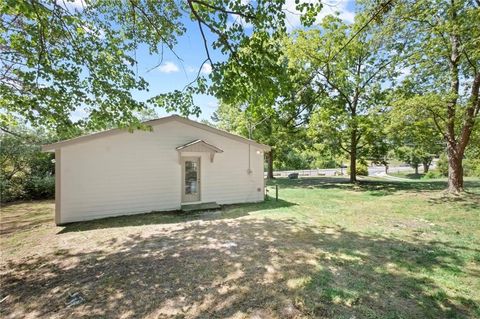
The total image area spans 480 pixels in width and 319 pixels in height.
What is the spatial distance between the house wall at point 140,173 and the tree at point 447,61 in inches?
322

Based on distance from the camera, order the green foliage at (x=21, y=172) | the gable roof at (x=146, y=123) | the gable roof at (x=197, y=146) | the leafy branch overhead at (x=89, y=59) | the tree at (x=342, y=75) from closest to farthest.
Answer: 1. the leafy branch overhead at (x=89, y=59)
2. the gable roof at (x=146, y=123)
3. the gable roof at (x=197, y=146)
4. the green foliage at (x=21, y=172)
5. the tree at (x=342, y=75)

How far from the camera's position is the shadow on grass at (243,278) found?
2.97 meters

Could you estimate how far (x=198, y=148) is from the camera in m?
8.98

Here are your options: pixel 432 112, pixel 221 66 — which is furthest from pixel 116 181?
pixel 432 112

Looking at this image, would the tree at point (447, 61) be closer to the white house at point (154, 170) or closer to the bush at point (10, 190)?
the white house at point (154, 170)

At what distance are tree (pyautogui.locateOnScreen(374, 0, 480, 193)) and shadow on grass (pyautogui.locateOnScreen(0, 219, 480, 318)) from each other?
7683mm

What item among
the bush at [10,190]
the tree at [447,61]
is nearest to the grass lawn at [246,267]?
the tree at [447,61]

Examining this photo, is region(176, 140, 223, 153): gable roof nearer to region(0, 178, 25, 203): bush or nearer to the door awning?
the door awning

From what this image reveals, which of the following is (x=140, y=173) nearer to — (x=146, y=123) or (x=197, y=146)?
(x=146, y=123)

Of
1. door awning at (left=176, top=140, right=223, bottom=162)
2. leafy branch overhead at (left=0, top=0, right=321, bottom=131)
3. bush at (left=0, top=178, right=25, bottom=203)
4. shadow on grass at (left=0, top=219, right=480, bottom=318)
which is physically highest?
leafy branch overhead at (left=0, top=0, right=321, bottom=131)

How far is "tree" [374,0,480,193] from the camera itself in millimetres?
9469

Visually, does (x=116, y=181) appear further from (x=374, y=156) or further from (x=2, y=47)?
(x=374, y=156)

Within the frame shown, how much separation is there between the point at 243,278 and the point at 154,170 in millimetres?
5970

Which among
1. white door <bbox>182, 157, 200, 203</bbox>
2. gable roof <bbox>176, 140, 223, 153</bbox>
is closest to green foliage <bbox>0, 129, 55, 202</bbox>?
white door <bbox>182, 157, 200, 203</bbox>
